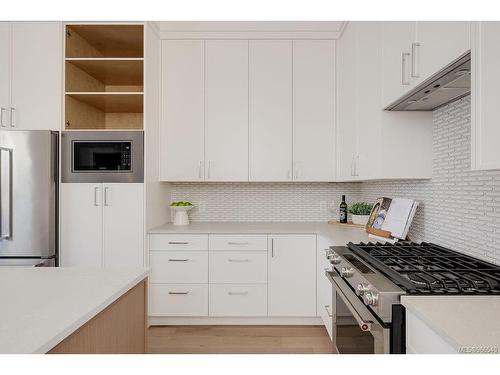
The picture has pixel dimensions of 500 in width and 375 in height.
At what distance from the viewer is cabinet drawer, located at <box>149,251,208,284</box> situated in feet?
9.28

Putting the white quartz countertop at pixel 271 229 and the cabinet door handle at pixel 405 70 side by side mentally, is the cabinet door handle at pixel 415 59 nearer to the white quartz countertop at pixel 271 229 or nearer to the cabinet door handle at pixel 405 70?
the cabinet door handle at pixel 405 70

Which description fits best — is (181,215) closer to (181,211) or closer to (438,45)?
(181,211)

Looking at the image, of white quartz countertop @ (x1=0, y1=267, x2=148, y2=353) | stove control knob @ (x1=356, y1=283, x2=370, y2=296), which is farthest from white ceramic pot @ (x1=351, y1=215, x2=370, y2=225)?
white quartz countertop @ (x1=0, y1=267, x2=148, y2=353)

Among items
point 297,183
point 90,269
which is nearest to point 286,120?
point 297,183

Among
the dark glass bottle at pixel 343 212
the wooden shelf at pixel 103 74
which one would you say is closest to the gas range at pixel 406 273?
the dark glass bottle at pixel 343 212

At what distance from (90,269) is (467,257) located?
Result: 1.70 m

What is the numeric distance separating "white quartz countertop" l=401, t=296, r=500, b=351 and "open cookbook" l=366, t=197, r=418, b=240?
1052mm

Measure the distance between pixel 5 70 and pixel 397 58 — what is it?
9.23 feet

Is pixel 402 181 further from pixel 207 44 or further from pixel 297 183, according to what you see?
pixel 207 44

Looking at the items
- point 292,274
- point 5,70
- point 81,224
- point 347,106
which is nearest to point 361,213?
point 292,274

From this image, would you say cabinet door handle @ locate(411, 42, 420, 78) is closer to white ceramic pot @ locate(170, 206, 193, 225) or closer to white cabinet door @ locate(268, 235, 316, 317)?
white cabinet door @ locate(268, 235, 316, 317)

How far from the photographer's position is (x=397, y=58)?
1810 millimetres

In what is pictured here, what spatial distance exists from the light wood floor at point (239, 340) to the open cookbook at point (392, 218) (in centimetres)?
93

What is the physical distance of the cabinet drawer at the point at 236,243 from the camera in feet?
9.30
